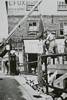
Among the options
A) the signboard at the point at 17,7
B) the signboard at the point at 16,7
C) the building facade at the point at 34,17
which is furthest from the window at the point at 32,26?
the signboard at the point at 16,7

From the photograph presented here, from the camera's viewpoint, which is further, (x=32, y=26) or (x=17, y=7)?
(x=32, y=26)

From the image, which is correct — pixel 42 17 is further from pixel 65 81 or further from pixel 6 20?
pixel 65 81

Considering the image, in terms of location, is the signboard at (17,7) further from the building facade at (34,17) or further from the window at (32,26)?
the window at (32,26)

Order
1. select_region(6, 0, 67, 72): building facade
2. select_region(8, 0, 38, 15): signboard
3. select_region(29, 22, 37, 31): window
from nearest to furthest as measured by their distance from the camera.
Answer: select_region(6, 0, 67, 72): building facade < select_region(8, 0, 38, 15): signboard < select_region(29, 22, 37, 31): window

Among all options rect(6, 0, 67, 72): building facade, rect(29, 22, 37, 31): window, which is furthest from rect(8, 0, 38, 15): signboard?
rect(29, 22, 37, 31): window

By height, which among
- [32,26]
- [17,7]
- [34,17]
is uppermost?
[17,7]

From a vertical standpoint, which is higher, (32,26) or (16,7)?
(16,7)

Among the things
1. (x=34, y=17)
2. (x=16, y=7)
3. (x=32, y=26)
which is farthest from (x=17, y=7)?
(x=32, y=26)

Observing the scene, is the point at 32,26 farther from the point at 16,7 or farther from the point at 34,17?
the point at 16,7

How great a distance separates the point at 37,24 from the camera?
27219 millimetres

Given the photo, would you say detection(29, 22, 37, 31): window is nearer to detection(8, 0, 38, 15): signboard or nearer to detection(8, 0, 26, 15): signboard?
detection(8, 0, 38, 15): signboard

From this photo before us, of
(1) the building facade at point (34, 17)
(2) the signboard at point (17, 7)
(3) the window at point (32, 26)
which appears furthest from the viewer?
(3) the window at point (32, 26)

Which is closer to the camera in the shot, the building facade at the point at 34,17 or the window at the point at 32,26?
the building facade at the point at 34,17

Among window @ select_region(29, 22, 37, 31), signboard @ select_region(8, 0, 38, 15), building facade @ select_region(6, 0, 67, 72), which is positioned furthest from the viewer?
window @ select_region(29, 22, 37, 31)
